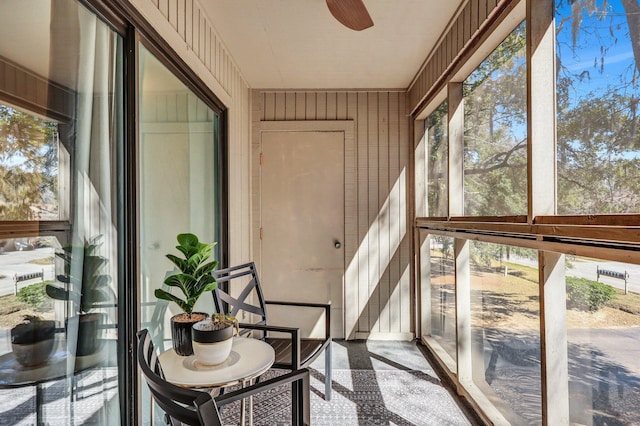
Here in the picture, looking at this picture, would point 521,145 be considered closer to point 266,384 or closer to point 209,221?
point 266,384

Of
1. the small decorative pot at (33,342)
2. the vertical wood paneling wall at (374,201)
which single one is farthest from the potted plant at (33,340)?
the vertical wood paneling wall at (374,201)

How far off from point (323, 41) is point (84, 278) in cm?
217

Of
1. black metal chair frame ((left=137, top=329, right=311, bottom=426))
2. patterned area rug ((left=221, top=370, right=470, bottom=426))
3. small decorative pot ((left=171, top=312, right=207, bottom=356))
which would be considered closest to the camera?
black metal chair frame ((left=137, top=329, right=311, bottom=426))

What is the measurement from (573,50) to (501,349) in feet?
4.76

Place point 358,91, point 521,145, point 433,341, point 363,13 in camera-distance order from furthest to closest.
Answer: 1. point 358,91
2. point 433,341
3. point 363,13
4. point 521,145

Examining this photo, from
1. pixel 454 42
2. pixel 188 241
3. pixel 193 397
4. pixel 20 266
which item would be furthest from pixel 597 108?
pixel 20 266

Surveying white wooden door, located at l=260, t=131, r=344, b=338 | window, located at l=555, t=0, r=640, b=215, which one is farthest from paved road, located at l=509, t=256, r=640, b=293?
white wooden door, located at l=260, t=131, r=344, b=338

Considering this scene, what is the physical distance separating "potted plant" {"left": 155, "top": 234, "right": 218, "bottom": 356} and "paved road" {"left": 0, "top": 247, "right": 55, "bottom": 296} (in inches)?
16.1

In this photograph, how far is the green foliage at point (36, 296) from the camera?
1.02 m

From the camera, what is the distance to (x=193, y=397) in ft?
2.78

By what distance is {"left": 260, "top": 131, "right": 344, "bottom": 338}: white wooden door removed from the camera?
142 inches

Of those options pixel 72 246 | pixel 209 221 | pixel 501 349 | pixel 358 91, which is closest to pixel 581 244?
pixel 501 349

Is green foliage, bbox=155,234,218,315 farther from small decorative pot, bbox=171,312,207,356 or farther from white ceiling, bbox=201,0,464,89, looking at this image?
white ceiling, bbox=201,0,464,89

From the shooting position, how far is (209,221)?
8.57 ft
